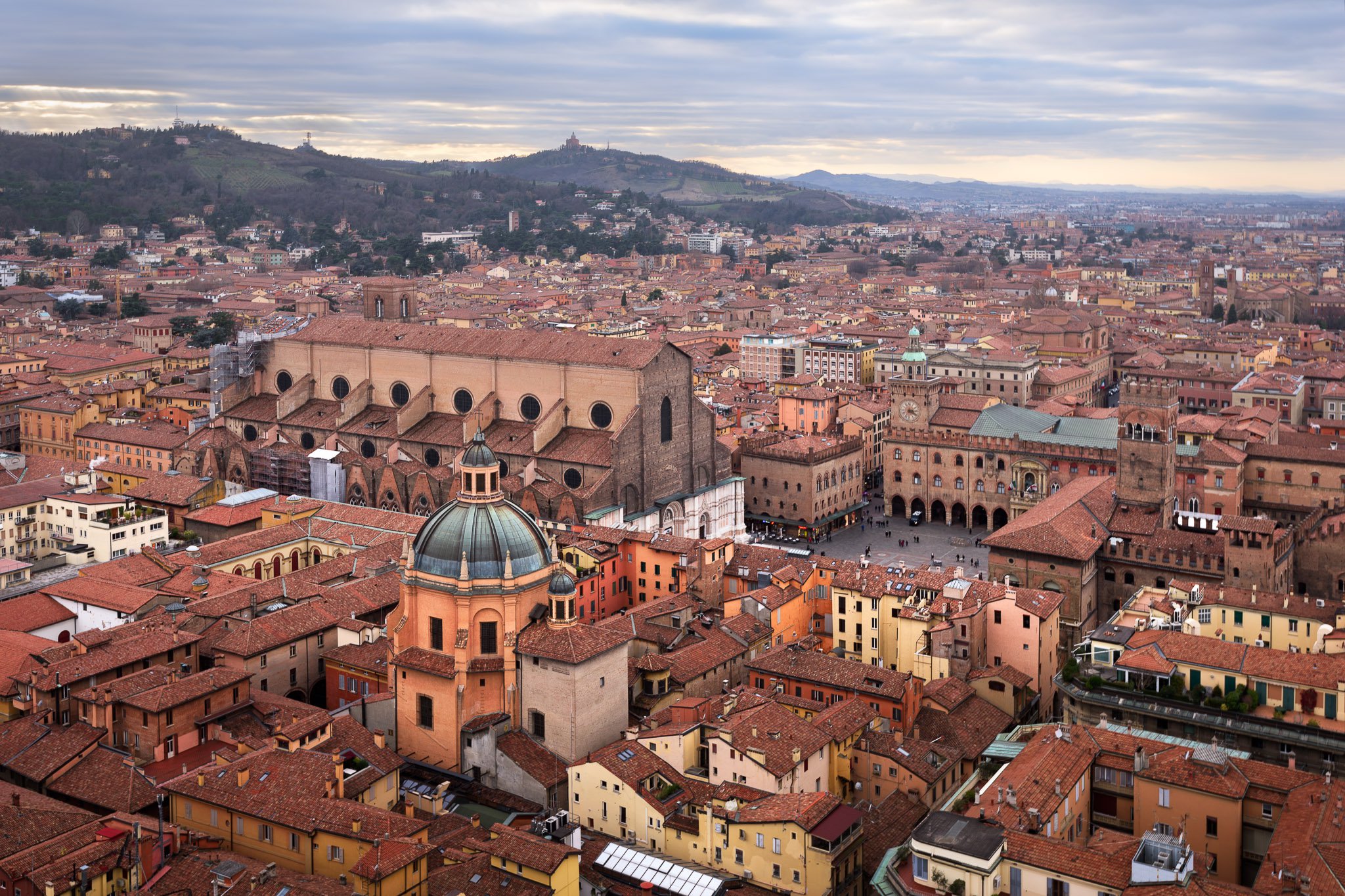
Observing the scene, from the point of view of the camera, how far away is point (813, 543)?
61375mm

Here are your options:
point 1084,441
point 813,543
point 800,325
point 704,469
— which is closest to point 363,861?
point 704,469

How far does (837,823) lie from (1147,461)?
26273mm

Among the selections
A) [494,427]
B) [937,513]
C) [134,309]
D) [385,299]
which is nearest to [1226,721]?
[494,427]

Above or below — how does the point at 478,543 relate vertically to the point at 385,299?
below

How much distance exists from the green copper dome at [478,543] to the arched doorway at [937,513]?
36.2 meters

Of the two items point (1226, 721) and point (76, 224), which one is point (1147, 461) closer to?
point (1226, 721)

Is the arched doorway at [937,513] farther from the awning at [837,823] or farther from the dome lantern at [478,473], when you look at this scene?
the awning at [837,823]

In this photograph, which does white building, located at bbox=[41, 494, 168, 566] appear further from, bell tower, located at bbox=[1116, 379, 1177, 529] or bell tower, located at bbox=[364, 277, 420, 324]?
bell tower, located at bbox=[1116, 379, 1177, 529]

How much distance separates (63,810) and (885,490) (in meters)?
47.3

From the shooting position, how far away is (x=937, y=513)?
6669cm

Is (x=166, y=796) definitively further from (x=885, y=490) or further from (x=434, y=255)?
(x=434, y=255)

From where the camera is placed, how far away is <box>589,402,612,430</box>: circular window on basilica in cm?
5475

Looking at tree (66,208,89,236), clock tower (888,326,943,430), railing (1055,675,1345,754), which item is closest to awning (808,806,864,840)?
railing (1055,675,1345,754)

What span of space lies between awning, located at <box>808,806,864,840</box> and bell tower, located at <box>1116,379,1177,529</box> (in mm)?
24437
